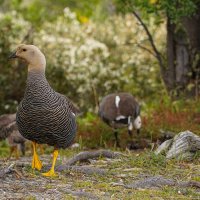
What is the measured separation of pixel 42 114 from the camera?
26.4ft

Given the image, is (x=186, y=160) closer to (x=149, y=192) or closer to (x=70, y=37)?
(x=149, y=192)

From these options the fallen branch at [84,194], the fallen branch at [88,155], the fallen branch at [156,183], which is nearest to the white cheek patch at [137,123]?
the fallen branch at [88,155]

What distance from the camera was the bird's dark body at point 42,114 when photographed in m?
8.06

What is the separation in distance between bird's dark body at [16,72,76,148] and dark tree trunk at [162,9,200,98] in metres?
7.81

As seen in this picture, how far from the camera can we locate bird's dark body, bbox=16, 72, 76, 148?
317 inches

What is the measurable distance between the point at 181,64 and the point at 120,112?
12.8 feet

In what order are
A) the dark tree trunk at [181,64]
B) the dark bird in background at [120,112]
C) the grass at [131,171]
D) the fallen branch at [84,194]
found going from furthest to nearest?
the dark tree trunk at [181,64]
the dark bird in background at [120,112]
the grass at [131,171]
the fallen branch at [84,194]

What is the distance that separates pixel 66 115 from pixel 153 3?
23.0ft

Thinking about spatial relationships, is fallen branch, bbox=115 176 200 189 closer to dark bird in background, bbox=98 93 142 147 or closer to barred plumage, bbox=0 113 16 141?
barred plumage, bbox=0 113 16 141

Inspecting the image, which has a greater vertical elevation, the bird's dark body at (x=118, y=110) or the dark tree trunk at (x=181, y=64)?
the dark tree trunk at (x=181, y=64)

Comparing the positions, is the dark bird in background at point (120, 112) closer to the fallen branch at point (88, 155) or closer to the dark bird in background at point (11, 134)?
the dark bird in background at point (11, 134)

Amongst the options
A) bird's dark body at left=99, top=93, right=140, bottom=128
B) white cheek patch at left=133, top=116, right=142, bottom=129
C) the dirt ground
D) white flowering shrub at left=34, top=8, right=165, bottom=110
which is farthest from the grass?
white flowering shrub at left=34, top=8, right=165, bottom=110

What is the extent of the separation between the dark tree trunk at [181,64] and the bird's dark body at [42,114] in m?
7.81

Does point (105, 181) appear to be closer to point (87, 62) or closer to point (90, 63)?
point (87, 62)
